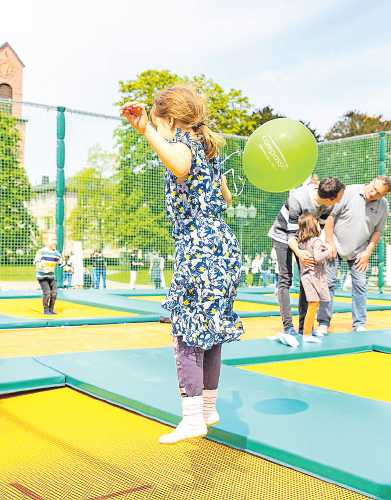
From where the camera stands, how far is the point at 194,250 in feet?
6.67

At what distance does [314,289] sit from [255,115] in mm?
20289

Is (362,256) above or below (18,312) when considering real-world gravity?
above

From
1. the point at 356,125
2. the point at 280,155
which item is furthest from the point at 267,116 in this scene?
the point at 280,155

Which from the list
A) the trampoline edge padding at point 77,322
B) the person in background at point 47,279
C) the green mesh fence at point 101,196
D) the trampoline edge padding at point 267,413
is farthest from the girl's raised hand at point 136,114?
the green mesh fence at point 101,196

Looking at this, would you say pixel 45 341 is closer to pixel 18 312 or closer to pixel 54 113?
pixel 18 312

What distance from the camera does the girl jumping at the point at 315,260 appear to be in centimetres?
439

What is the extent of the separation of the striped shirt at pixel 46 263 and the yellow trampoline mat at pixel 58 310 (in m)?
0.43

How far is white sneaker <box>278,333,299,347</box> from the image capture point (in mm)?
3990

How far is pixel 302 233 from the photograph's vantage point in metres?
4.45

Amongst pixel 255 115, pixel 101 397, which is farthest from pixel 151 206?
pixel 255 115

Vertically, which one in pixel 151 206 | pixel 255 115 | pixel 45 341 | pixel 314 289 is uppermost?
pixel 255 115

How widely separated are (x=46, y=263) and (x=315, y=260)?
3296 millimetres

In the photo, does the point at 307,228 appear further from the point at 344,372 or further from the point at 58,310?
the point at 58,310

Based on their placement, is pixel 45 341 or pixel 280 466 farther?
pixel 45 341
